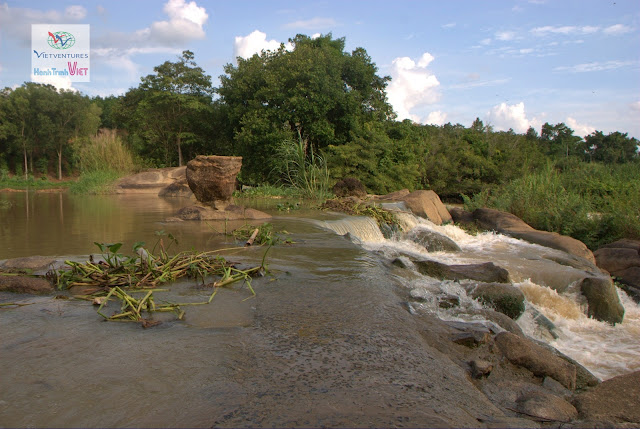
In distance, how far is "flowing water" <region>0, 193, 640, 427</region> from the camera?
2188mm

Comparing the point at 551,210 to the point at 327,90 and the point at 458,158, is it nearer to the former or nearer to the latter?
the point at 327,90

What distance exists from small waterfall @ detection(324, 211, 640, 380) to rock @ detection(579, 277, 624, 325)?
10 centimetres

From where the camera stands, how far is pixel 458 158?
84.2 feet

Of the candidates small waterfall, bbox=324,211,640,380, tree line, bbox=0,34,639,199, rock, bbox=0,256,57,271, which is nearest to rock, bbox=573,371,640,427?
small waterfall, bbox=324,211,640,380

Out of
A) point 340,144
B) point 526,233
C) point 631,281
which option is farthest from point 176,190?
point 631,281

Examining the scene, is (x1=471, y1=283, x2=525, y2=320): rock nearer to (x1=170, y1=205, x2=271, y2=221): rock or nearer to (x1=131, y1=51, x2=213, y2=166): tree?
(x1=170, y1=205, x2=271, y2=221): rock

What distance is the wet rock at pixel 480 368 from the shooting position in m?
2.92

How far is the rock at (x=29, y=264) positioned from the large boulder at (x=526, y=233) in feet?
27.4

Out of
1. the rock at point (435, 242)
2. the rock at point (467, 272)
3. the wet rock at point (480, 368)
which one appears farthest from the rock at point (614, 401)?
the rock at point (435, 242)

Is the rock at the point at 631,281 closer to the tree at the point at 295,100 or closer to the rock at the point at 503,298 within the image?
the rock at the point at 503,298

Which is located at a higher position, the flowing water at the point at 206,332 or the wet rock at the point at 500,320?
the flowing water at the point at 206,332

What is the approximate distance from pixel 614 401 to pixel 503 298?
2146 mm

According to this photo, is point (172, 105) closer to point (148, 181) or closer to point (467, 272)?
point (148, 181)

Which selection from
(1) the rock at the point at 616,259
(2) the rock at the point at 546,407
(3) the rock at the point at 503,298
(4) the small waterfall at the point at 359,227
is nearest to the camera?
(2) the rock at the point at 546,407
